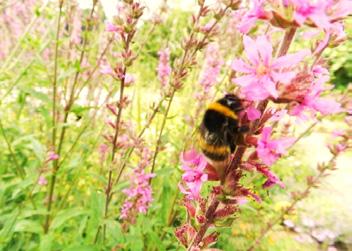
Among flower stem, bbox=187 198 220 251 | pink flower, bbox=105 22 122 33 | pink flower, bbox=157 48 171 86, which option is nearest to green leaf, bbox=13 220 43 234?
pink flower, bbox=105 22 122 33

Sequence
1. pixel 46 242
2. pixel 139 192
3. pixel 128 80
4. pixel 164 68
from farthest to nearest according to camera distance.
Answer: pixel 164 68 → pixel 139 192 → pixel 128 80 → pixel 46 242

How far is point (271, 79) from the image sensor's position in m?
1.26

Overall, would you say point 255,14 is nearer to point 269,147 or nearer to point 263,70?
point 263,70

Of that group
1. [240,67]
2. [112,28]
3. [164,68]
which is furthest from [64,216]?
[240,67]

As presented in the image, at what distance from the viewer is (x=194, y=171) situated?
151 centimetres

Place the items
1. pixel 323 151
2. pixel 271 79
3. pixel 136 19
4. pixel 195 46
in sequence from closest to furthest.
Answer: pixel 271 79, pixel 136 19, pixel 195 46, pixel 323 151

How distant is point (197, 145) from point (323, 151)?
6853 millimetres

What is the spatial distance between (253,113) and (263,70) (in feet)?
0.43

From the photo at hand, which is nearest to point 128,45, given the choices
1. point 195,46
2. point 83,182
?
point 195,46

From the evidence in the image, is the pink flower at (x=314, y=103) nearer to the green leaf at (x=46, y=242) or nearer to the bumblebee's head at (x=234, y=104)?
the bumblebee's head at (x=234, y=104)

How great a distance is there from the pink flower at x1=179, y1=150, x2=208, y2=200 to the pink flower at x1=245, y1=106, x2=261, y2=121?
269 millimetres

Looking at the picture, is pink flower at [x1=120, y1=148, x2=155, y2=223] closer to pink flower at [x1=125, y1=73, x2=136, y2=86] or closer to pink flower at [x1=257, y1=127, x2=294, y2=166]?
pink flower at [x1=125, y1=73, x2=136, y2=86]

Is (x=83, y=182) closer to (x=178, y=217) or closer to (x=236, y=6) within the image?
(x=178, y=217)

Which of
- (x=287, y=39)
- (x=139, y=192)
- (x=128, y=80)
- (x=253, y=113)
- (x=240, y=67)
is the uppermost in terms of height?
(x=287, y=39)
